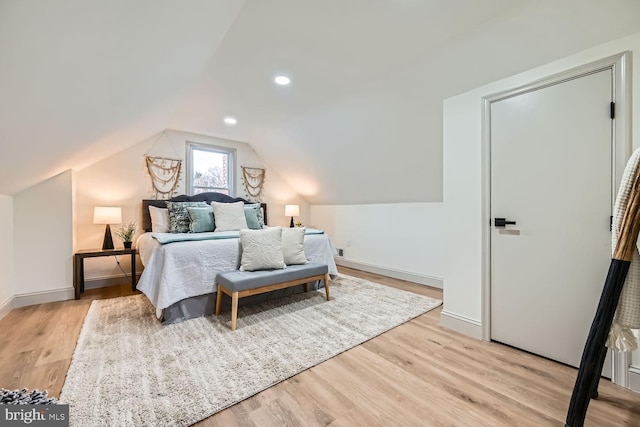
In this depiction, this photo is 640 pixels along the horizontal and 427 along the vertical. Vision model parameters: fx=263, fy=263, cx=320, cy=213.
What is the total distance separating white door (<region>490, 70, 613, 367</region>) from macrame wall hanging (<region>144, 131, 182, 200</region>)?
176 inches

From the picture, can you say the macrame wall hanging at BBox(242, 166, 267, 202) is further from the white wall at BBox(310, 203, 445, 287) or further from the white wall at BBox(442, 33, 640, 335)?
the white wall at BBox(442, 33, 640, 335)

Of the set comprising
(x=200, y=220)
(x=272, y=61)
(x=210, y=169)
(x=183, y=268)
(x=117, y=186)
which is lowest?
(x=183, y=268)

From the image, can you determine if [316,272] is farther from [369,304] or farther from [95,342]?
[95,342]

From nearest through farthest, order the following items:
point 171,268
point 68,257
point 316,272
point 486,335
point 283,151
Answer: point 486,335, point 171,268, point 316,272, point 68,257, point 283,151

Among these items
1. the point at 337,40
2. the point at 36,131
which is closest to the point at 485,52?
the point at 337,40

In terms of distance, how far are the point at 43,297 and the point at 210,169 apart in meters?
2.81

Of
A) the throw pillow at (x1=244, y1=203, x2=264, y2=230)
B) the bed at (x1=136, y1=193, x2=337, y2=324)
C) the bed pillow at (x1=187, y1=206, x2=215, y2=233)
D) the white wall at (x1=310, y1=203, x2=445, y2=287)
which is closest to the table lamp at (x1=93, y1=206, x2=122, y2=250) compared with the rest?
the bed pillow at (x1=187, y1=206, x2=215, y2=233)

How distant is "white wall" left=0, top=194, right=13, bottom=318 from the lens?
2545 mm

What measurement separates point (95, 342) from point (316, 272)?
195 cm

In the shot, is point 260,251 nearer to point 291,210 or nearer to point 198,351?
point 198,351

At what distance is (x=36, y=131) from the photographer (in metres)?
1.61

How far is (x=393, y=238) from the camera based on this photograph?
13.8 ft

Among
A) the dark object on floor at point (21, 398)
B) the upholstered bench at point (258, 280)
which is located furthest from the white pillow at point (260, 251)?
the dark object on floor at point (21, 398)

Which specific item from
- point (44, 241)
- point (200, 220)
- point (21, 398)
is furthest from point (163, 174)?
point (21, 398)
